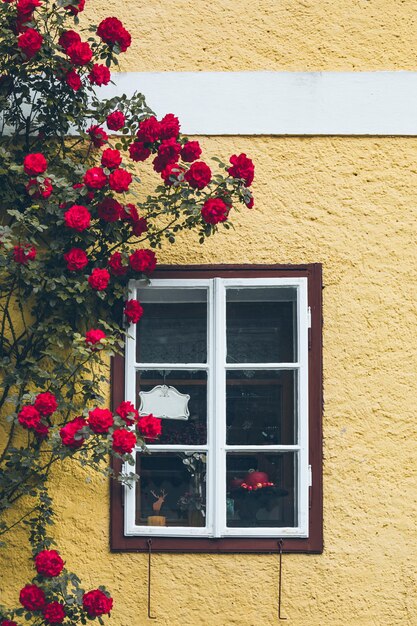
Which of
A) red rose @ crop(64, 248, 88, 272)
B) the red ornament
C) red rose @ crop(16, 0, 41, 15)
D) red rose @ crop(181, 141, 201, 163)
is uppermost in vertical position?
red rose @ crop(16, 0, 41, 15)

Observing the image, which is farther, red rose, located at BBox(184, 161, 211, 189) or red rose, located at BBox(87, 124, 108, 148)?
red rose, located at BBox(87, 124, 108, 148)

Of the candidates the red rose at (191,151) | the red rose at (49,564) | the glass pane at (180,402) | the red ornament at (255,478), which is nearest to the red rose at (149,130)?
the red rose at (191,151)

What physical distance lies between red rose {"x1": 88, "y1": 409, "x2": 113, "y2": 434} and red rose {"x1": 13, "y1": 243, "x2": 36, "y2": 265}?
2.51 ft

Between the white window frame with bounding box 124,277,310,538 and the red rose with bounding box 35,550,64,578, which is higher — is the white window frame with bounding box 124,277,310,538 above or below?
above

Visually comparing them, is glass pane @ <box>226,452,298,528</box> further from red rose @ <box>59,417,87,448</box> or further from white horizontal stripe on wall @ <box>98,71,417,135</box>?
white horizontal stripe on wall @ <box>98,71,417,135</box>

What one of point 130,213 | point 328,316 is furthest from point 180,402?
point 130,213

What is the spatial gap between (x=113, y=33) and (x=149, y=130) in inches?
18.1

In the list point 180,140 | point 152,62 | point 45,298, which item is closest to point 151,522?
point 45,298

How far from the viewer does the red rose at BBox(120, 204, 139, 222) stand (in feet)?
16.0

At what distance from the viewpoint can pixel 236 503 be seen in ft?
16.8

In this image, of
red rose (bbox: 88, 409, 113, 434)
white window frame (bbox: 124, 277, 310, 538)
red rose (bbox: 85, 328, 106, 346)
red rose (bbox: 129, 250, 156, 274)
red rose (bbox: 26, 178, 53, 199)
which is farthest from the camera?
white window frame (bbox: 124, 277, 310, 538)

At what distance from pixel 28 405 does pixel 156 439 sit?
0.69m

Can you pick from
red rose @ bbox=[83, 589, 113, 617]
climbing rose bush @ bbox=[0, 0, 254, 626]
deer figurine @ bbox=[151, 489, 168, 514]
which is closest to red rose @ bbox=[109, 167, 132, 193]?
climbing rose bush @ bbox=[0, 0, 254, 626]

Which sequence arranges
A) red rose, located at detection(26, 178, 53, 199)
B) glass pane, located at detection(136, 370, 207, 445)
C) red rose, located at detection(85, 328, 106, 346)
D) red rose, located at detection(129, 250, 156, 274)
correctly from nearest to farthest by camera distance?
red rose, located at detection(85, 328, 106, 346), red rose, located at detection(26, 178, 53, 199), red rose, located at detection(129, 250, 156, 274), glass pane, located at detection(136, 370, 207, 445)
